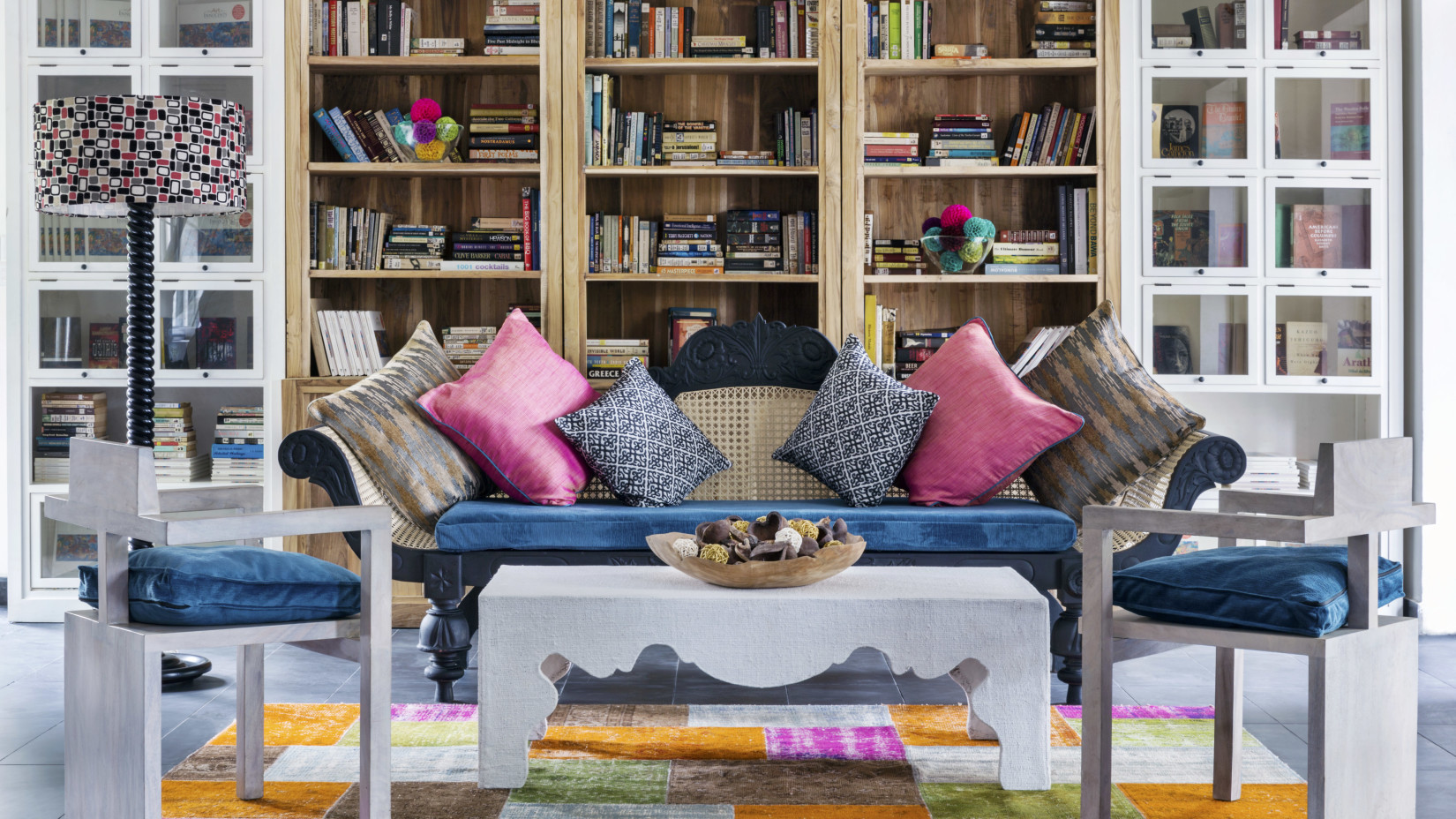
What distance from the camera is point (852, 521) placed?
2.94 m

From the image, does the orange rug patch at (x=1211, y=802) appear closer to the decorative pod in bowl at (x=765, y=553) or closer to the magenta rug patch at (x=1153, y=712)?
the magenta rug patch at (x=1153, y=712)

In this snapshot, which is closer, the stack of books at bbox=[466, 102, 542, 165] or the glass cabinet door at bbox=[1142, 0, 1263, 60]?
the glass cabinet door at bbox=[1142, 0, 1263, 60]

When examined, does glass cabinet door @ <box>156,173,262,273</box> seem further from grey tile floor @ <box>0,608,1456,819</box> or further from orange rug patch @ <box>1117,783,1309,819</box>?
orange rug patch @ <box>1117,783,1309,819</box>

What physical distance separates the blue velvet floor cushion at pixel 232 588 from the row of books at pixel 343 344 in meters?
2.00

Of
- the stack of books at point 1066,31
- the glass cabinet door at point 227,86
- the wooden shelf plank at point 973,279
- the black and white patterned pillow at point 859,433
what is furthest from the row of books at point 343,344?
the stack of books at point 1066,31

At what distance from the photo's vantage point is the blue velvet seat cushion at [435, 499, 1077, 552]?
9.59ft

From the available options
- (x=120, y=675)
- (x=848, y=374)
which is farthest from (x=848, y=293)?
(x=120, y=675)

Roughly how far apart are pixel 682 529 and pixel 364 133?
74.8 inches

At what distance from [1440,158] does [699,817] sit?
3.22m

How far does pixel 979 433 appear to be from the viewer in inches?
122

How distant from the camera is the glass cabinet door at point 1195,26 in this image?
3777 mm

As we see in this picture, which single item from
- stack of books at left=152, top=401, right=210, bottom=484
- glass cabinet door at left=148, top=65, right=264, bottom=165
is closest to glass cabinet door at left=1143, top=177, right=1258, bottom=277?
glass cabinet door at left=148, top=65, right=264, bottom=165

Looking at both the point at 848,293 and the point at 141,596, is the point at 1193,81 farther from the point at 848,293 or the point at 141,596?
the point at 141,596

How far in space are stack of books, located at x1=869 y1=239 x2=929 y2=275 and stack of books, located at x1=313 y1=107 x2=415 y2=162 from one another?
1.61 metres
